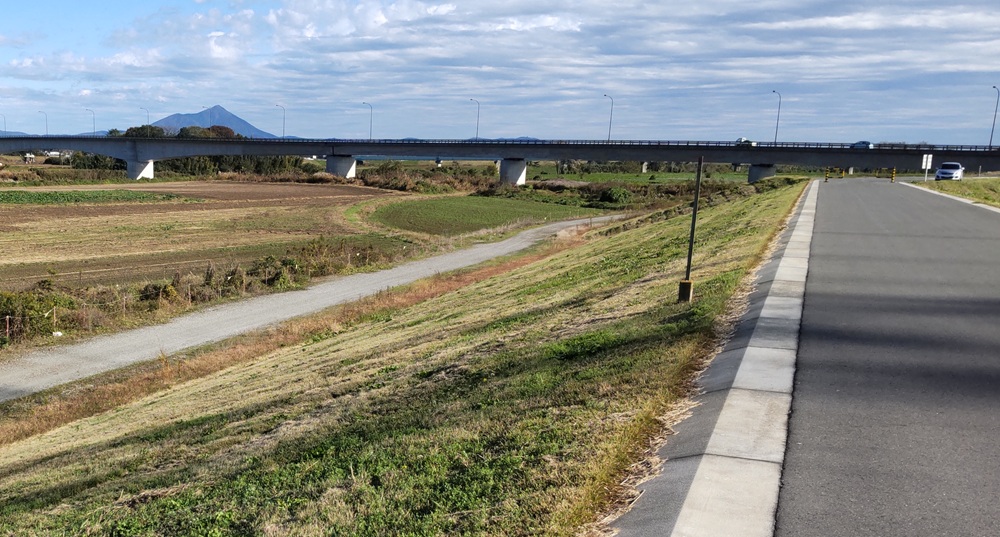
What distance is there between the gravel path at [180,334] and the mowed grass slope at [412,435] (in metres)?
5.35

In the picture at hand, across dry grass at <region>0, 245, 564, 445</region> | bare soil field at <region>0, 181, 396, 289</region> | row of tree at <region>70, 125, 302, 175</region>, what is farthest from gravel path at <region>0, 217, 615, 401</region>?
row of tree at <region>70, 125, 302, 175</region>

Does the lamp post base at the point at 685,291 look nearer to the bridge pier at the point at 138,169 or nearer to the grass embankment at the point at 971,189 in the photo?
the grass embankment at the point at 971,189

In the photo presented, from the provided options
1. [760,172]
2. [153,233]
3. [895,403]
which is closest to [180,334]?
[895,403]

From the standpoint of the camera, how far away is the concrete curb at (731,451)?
5.01 metres

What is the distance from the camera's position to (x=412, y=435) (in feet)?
A: 25.0

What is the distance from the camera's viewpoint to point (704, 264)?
56.8ft

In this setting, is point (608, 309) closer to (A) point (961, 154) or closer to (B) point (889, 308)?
(B) point (889, 308)

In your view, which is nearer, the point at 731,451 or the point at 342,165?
the point at 731,451

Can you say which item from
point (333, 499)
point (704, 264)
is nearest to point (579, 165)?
point (704, 264)

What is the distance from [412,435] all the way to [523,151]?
101 meters

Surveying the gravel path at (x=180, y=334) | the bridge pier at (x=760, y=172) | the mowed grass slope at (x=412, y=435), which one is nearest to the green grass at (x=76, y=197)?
the gravel path at (x=180, y=334)

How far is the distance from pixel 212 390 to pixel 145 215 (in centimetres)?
5787

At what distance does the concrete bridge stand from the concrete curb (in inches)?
3131

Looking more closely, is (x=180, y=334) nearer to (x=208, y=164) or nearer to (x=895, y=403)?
(x=895, y=403)
